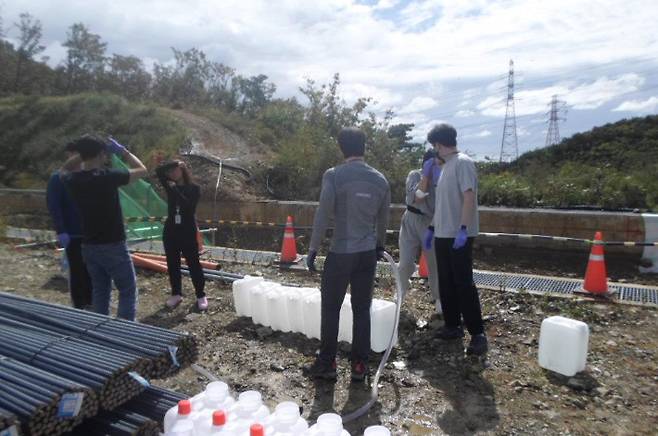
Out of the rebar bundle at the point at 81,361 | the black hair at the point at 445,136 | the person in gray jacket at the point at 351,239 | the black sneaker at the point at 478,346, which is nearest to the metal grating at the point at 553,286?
the black sneaker at the point at 478,346

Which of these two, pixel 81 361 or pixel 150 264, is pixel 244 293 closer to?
pixel 150 264

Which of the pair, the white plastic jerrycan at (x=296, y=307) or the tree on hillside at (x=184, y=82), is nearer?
the white plastic jerrycan at (x=296, y=307)

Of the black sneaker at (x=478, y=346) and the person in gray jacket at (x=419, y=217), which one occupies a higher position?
the person in gray jacket at (x=419, y=217)

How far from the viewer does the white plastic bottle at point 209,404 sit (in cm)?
203

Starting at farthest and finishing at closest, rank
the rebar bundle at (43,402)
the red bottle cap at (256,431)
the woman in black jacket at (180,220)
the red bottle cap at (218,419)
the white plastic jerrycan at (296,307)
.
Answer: the woman in black jacket at (180,220) → the white plastic jerrycan at (296,307) → the red bottle cap at (218,419) → the red bottle cap at (256,431) → the rebar bundle at (43,402)

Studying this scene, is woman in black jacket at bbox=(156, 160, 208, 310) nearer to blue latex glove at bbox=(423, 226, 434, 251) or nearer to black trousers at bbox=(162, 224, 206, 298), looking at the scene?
black trousers at bbox=(162, 224, 206, 298)

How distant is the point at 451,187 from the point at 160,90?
25.5 metres

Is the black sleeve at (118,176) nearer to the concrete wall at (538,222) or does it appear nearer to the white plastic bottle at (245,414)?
the white plastic bottle at (245,414)

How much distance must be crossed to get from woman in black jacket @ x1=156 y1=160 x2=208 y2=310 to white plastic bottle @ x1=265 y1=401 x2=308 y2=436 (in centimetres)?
319

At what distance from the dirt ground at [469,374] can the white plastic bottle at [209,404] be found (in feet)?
3.37

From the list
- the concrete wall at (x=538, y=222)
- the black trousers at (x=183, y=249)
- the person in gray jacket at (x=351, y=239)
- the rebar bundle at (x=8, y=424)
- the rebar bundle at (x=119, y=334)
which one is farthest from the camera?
the concrete wall at (x=538, y=222)

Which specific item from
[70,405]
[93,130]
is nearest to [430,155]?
[70,405]

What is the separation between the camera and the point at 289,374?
3.68 m

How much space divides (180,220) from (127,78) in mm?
23417
